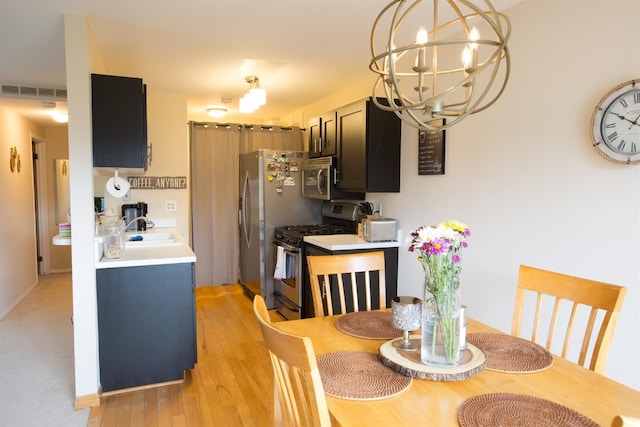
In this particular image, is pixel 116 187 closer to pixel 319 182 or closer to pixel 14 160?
pixel 319 182

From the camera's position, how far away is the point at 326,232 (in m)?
4.20

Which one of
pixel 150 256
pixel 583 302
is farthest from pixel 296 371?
pixel 150 256

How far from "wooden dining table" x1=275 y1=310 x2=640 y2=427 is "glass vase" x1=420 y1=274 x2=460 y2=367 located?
0.09 meters

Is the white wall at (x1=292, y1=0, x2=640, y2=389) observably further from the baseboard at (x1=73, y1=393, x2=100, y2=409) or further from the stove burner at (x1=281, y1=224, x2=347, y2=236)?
the baseboard at (x1=73, y1=393, x2=100, y2=409)

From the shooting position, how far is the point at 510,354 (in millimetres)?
1530

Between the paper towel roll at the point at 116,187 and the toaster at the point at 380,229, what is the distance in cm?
203

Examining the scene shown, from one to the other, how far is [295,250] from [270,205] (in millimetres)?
834

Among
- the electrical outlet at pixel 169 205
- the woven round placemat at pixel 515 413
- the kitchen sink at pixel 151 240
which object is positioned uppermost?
the electrical outlet at pixel 169 205

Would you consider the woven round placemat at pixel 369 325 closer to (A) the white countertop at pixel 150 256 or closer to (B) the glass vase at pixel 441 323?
(B) the glass vase at pixel 441 323

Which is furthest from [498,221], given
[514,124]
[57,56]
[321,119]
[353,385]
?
[57,56]

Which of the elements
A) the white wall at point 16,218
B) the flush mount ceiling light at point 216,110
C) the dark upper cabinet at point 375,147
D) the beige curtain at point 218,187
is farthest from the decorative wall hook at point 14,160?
the dark upper cabinet at point 375,147

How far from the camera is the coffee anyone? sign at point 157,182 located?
468 centimetres

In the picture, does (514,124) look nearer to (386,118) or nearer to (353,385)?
(386,118)

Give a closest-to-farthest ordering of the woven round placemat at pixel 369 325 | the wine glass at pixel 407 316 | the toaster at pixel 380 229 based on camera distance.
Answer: the wine glass at pixel 407 316 → the woven round placemat at pixel 369 325 → the toaster at pixel 380 229
